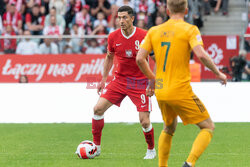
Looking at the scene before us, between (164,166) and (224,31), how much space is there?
13.7 metres

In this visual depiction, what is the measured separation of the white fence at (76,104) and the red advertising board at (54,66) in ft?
6.92

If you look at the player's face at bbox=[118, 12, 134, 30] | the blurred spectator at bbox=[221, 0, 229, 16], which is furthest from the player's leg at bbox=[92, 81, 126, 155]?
the blurred spectator at bbox=[221, 0, 229, 16]

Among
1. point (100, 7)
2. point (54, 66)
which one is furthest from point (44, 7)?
point (54, 66)

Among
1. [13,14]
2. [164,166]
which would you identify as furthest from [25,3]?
[164,166]

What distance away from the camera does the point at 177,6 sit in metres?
5.69

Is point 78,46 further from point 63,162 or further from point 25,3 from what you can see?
point 63,162

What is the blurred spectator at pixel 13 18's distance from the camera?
17.7 m

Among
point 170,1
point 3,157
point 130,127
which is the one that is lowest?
point 130,127

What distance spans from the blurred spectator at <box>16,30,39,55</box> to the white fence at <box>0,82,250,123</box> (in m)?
2.26

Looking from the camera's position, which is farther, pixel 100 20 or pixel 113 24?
pixel 100 20

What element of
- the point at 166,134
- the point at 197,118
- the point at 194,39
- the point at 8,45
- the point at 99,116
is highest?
the point at 194,39

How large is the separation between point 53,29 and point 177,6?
1176 centimetres

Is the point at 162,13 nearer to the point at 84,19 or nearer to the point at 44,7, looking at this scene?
the point at 84,19

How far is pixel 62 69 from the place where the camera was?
51.9ft
